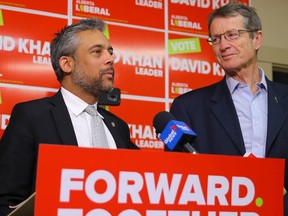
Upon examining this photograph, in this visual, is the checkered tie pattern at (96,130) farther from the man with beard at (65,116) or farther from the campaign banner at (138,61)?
the campaign banner at (138,61)

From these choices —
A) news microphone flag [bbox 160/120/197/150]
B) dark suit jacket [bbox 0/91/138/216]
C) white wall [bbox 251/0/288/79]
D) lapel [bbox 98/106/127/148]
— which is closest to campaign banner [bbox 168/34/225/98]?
white wall [bbox 251/0/288/79]

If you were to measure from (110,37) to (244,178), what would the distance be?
2190 mm

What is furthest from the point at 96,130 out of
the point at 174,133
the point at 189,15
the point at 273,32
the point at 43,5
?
→ the point at 273,32

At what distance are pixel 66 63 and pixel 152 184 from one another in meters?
1.33

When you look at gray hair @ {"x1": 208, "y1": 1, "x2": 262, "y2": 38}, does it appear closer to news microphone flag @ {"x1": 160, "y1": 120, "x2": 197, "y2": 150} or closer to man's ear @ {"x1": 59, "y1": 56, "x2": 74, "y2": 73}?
man's ear @ {"x1": 59, "y1": 56, "x2": 74, "y2": 73}

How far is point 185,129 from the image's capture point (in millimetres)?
1067

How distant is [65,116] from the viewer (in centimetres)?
195

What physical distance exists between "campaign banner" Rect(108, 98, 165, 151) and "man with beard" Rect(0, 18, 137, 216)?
70cm

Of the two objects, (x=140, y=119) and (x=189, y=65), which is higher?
(x=189, y=65)

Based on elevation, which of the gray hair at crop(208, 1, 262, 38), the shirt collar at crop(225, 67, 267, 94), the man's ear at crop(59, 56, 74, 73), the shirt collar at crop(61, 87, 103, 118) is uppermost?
the gray hair at crop(208, 1, 262, 38)

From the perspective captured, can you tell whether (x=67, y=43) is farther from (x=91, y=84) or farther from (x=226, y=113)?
(x=226, y=113)

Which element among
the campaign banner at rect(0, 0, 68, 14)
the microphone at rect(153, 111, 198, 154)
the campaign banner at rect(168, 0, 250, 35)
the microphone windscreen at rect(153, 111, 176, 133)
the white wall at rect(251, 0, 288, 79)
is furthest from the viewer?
the white wall at rect(251, 0, 288, 79)

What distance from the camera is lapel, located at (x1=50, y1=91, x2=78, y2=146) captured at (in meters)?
1.88

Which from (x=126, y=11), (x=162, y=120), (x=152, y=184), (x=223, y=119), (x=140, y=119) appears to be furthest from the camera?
(x=126, y=11)
